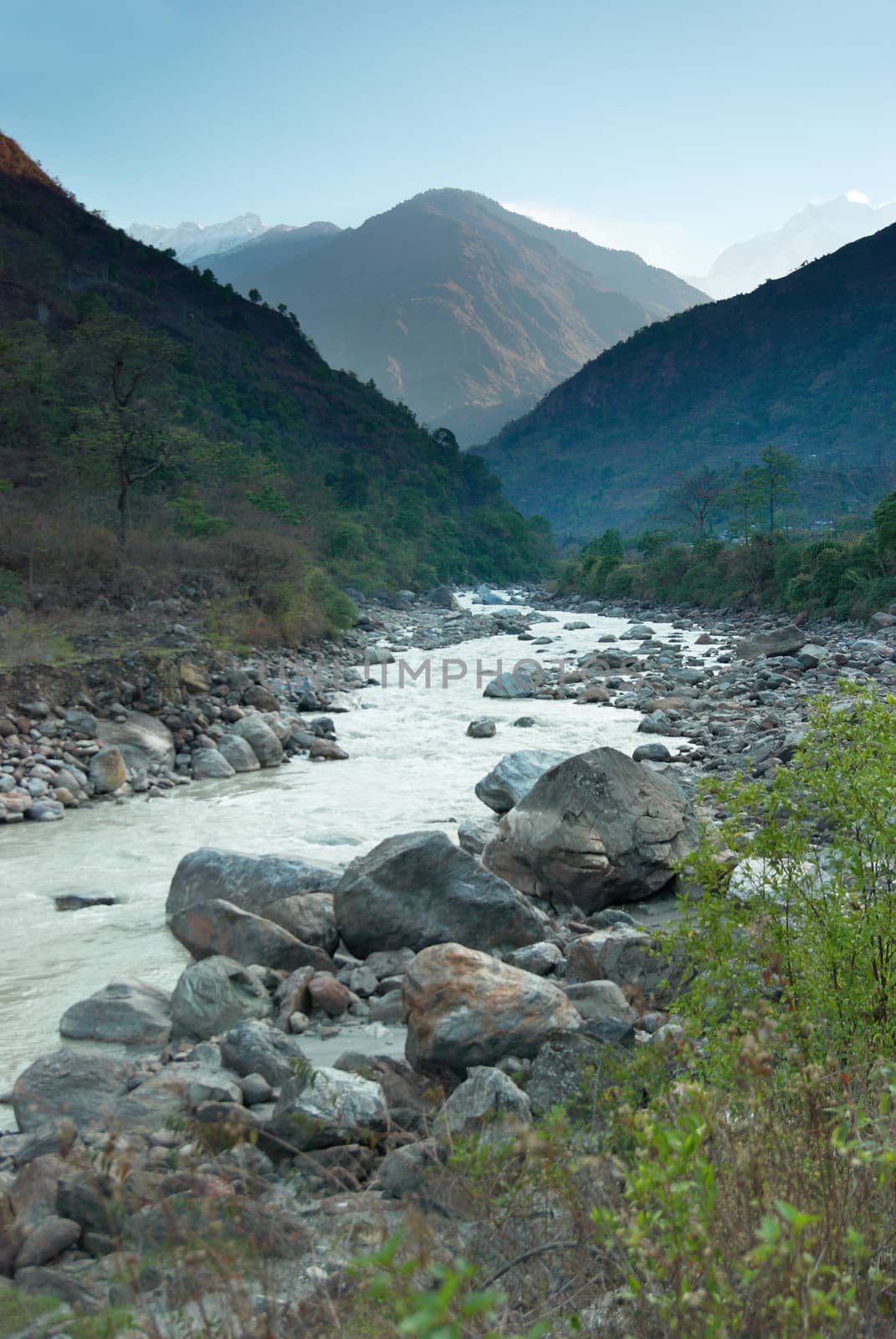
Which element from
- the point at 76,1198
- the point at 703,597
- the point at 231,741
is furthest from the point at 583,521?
the point at 76,1198

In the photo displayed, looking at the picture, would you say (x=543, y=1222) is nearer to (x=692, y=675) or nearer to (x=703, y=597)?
(x=692, y=675)

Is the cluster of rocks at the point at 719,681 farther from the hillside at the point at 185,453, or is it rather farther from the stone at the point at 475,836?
the hillside at the point at 185,453

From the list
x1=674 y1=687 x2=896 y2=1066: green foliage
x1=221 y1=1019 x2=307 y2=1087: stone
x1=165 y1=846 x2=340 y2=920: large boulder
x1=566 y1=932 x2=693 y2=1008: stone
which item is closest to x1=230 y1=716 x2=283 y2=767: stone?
x1=165 y1=846 x2=340 y2=920: large boulder

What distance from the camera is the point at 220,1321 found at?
5.73 ft

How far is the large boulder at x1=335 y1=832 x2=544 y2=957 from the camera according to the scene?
5738 mm

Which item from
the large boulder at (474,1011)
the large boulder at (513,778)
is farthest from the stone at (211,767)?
the large boulder at (474,1011)

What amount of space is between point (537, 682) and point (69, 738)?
1020 centimetres

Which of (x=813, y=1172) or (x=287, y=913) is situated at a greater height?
(x=813, y=1172)

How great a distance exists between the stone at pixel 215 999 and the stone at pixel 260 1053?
499 millimetres

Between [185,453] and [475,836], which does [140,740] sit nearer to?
[475,836]

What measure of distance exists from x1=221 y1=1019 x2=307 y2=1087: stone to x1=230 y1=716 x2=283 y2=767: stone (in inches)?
335

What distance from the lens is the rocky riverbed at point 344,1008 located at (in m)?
2.70

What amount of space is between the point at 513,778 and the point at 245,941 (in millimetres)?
4522

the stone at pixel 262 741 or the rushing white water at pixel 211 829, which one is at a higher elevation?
the stone at pixel 262 741
